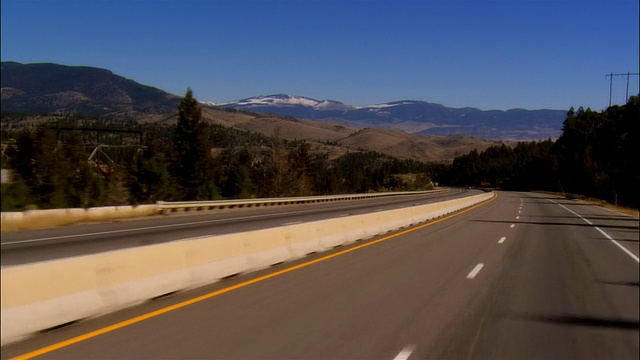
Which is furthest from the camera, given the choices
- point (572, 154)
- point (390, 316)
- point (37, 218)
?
point (572, 154)

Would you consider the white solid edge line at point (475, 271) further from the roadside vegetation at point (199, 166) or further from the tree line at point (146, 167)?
the tree line at point (146, 167)

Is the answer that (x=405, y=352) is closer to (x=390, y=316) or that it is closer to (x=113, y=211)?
(x=390, y=316)

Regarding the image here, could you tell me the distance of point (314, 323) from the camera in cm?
779

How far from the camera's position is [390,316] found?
8.20 meters

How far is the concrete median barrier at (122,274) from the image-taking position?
22.4 feet

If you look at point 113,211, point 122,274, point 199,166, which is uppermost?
point 122,274

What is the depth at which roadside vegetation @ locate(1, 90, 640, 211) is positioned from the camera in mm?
6965

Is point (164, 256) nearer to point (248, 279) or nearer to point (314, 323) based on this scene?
point (248, 279)

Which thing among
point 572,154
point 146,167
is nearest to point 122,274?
point 146,167

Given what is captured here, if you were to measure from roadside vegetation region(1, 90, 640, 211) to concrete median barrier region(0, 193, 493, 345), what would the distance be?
88 centimetres

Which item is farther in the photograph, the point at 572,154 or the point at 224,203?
the point at 572,154

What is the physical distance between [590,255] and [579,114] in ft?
446

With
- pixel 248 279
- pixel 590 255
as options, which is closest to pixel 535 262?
pixel 590 255

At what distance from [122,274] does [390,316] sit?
3.87 meters
